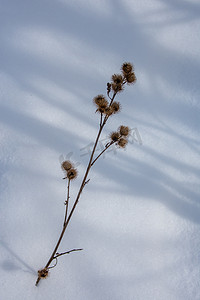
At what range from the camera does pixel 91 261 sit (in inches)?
34.3

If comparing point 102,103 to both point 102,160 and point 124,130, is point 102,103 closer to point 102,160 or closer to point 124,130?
point 124,130

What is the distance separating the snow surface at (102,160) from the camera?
0.86 meters

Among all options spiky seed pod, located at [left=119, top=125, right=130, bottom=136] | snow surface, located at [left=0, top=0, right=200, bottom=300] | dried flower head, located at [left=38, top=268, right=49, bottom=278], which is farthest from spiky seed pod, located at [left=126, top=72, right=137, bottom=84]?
dried flower head, located at [left=38, top=268, right=49, bottom=278]

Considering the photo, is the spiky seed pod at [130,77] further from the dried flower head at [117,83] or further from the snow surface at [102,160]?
the snow surface at [102,160]

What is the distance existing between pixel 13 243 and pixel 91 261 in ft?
0.73

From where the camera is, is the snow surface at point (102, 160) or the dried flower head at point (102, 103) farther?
the snow surface at point (102, 160)

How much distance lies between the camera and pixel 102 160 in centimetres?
106

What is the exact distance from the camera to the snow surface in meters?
0.86

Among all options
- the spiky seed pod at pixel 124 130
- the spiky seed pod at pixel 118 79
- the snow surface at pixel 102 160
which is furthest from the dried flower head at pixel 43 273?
the spiky seed pod at pixel 118 79

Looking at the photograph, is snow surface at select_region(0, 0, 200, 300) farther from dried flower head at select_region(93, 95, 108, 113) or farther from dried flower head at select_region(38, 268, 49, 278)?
dried flower head at select_region(93, 95, 108, 113)

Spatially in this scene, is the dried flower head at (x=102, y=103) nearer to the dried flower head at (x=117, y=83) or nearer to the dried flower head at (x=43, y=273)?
the dried flower head at (x=117, y=83)

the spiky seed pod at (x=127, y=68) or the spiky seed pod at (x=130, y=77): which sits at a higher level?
the spiky seed pod at (x=127, y=68)

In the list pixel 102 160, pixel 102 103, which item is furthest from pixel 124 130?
pixel 102 160

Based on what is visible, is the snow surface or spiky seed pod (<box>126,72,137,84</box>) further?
the snow surface
